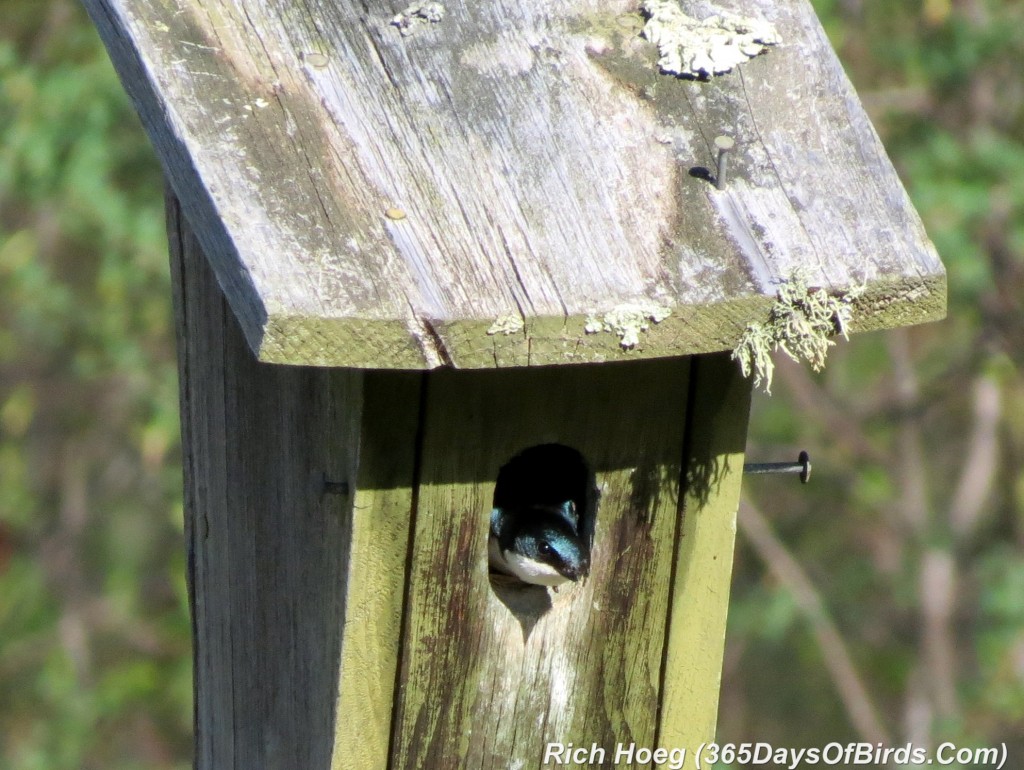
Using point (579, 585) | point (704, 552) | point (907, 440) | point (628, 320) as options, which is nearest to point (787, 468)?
point (704, 552)

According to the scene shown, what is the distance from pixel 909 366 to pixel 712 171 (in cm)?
366

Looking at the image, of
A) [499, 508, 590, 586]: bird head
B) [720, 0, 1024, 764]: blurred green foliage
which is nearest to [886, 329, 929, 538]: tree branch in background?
[720, 0, 1024, 764]: blurred green foliage

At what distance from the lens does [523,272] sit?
118 centimetres

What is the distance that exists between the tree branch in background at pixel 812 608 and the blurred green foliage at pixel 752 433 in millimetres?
59

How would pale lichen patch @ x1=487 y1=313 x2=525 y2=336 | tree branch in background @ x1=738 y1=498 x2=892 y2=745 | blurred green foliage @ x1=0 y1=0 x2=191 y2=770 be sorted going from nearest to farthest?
pale lichen patch @ x1=487 y1=313 x2=525 y2=336, blurred green foliage @ x1=0 y1=0 x2=191 y2=770, tree branch in background @ x1=738 y1=498 x2=892 y2=745

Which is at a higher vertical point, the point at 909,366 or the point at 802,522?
the point at 909,366

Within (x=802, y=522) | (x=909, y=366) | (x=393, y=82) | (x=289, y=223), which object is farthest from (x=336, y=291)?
(x=802, y=522)

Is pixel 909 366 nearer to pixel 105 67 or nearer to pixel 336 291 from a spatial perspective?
pixel 105 67

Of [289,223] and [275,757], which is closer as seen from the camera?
[289,223]

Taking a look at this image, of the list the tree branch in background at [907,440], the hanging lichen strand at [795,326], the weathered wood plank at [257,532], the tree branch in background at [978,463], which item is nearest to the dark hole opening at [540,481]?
the weathered wood plank at [257,532]

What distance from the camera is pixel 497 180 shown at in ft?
4.09

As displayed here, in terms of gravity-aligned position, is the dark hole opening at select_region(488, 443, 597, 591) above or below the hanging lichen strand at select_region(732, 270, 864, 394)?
below

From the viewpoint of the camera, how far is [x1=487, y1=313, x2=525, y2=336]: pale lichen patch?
1.12 meters

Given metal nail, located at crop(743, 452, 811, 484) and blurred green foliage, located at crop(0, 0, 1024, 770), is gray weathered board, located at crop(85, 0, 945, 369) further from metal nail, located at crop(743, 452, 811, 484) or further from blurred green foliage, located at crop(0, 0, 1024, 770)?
blurred green foliage, located at crop(0, 0, 1024, 770)
